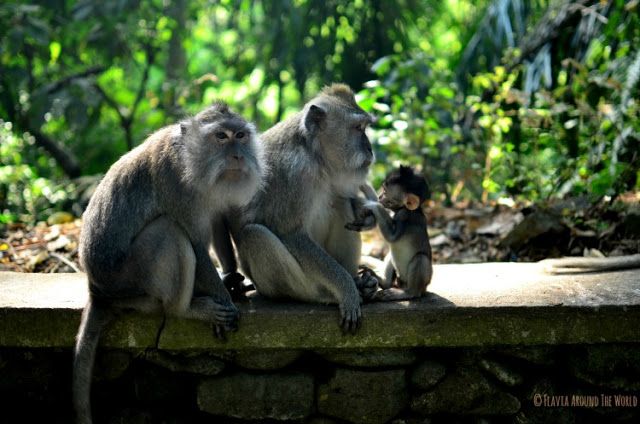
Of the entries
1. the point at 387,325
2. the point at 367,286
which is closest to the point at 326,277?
the point at 367,286

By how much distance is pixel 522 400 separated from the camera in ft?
14.0

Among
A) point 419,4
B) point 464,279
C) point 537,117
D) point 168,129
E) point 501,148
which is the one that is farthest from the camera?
point 419,4

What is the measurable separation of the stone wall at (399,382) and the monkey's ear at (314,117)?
4.64 feet

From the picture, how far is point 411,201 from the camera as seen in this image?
449cm

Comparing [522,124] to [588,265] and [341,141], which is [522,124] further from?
[341,141]

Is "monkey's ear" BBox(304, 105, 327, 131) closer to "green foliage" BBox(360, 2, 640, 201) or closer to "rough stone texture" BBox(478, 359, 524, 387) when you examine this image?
"rough stone texture" BBox(478, 359, 524, 387)

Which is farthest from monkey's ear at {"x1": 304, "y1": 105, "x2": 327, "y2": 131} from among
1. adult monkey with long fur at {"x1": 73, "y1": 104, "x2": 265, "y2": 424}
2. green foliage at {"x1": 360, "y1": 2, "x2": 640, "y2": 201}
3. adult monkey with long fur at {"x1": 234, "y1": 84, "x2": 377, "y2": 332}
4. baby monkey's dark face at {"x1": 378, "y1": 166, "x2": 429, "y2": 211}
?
green foliage at {"x1": 360, "y1": 2, "x2": 640, "y2": 201}

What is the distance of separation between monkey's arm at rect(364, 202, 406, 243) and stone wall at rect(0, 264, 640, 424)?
1.48ft

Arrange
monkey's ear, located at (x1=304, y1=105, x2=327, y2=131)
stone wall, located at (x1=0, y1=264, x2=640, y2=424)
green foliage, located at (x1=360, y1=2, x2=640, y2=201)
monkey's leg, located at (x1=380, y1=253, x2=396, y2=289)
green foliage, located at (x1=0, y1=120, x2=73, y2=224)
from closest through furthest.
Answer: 1. stone wall, located at (x1=0, y1=264, x2=640, y2=424)
2. monkey's ear, located at (x1=304, y1=105, x2=327, y2=131)
3. monkey's leg, located at (x1=380, y1=253, x2=396, y2=289)
4. green foliage, located at (x1=360, y1=2, x2=640, y2=201)
5. green foliage, located at (x1=0, y1=120, x2=73, y2=224)

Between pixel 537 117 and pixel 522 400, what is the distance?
3.54 meters

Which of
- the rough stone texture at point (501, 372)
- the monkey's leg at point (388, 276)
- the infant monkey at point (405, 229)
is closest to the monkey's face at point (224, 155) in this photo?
the infant monkey at point (405, 229)

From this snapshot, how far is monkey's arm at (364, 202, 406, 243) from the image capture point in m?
4.50

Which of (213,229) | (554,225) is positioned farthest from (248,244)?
(554,225)

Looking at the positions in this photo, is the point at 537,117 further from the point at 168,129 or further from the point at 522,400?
the point at 168,129
